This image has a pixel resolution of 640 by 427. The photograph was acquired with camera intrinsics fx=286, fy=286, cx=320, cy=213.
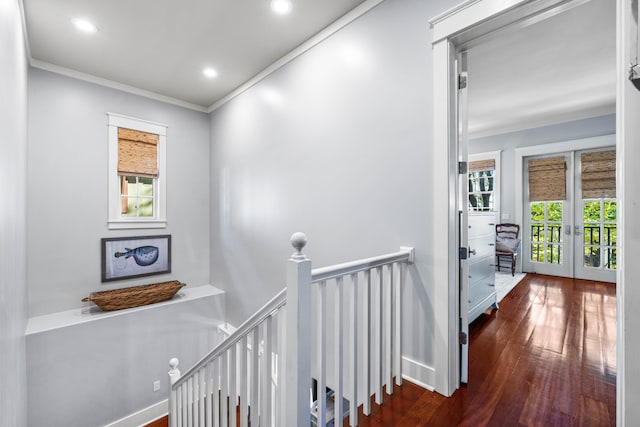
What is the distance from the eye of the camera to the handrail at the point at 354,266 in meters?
1.38

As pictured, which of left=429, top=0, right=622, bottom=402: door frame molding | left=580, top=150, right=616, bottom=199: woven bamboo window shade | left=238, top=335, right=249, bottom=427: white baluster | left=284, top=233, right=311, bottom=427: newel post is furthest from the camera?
left=580, top=150, right=616, bottom=199: woven bamboo window shade

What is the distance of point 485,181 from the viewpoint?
584 centimetres

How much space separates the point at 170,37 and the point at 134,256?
271 centimetres

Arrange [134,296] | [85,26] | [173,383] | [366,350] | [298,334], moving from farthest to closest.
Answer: [134,296] < [173,383] < [85,26] < [366,350] < [298,334]

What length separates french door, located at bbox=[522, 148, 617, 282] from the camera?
14.7ft

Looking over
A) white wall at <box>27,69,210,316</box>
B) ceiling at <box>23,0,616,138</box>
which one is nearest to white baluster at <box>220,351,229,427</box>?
ceiling at <box>23,0,616,138</box>

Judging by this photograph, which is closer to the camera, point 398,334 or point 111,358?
point 398,334

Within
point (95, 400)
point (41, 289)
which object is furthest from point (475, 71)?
point (95, 400)

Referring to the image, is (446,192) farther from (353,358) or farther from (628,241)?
(353,358)

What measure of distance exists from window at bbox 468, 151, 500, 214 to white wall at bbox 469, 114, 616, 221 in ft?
0.32

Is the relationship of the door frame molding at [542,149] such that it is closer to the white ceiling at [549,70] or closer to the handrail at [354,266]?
the white ceiling at [549,70]

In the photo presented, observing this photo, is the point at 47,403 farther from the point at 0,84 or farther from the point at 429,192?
the point at 429,192

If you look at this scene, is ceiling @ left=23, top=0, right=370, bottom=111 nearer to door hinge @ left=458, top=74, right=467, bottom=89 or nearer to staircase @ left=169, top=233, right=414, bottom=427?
door hinge @ left=458, top=74, right=467, bottom=89

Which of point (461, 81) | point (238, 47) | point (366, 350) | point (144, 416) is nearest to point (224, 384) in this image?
point (366, 350)
